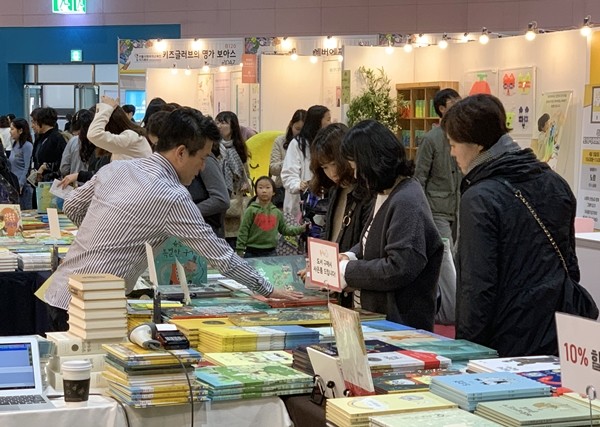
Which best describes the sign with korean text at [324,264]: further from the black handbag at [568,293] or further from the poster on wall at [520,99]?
the poster on wall at [520,99]

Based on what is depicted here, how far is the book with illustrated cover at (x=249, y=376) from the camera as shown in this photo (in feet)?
9.20

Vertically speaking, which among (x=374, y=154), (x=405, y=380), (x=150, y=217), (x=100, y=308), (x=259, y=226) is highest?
(x=374, y=154)

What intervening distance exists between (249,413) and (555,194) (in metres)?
1.26

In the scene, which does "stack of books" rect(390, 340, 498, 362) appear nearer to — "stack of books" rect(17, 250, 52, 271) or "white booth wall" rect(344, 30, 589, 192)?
"stack of books" rect(17, 250, 52, 271)

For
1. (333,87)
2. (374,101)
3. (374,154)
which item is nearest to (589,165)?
(374,101)

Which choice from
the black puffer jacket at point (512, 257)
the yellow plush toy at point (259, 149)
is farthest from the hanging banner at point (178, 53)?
the black puffer jacket at point (512, 257)

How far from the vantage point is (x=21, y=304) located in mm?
5352

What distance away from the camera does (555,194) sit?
3.34 m

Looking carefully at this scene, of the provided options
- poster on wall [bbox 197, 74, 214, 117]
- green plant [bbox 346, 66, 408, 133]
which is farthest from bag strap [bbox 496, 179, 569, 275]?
poster on wall [bbox 197, 74, 214, 117]

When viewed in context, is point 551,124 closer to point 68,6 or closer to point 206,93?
point 206,93

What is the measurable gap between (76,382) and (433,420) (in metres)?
0.97

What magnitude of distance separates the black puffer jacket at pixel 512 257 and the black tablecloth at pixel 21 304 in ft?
8.91

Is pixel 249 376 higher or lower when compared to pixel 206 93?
lower

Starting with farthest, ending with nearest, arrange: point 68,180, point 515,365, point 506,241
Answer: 1. point 68,180
2. point 506,241
3. point 515,365
